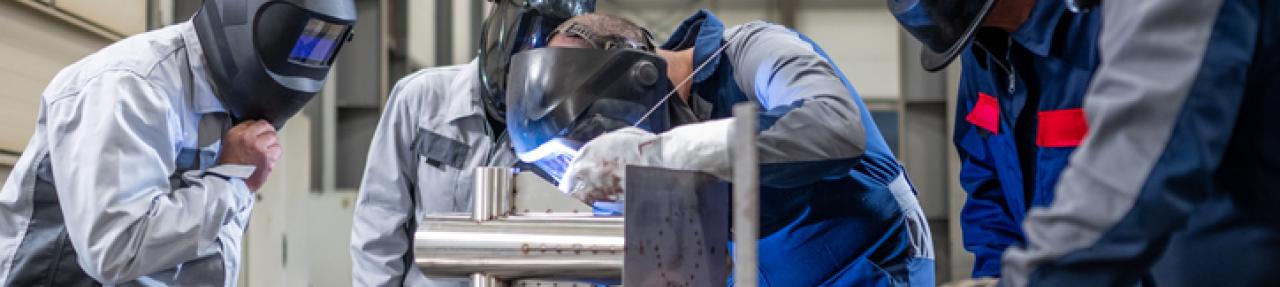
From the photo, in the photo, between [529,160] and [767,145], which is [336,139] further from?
[767,145]

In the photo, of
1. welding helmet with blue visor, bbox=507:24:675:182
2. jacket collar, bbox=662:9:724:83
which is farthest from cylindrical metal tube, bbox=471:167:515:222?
jacket collar, bbox=662:9:724:83

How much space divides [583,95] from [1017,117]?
63 cm

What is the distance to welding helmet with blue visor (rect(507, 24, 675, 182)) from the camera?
5.46 feet

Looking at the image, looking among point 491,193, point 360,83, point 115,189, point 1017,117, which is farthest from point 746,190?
point 360,83

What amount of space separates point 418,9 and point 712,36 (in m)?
3.84

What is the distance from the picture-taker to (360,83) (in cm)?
509

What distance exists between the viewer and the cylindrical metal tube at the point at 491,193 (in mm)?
1408

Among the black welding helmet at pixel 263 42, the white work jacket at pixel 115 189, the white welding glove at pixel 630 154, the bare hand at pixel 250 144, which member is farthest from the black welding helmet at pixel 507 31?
the white welding glove at pixel 630 154

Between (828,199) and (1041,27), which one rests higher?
(1041,27)

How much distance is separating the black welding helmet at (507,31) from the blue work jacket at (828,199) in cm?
63

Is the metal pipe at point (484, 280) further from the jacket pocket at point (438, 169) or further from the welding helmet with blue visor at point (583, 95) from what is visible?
the jacket pocket at point (438, 169)

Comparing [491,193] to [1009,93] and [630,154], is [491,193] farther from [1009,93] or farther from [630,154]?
[1009,93]

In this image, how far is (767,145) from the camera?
4.68ft

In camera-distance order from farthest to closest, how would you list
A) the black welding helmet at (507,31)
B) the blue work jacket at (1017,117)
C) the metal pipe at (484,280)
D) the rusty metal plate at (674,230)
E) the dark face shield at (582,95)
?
the black welding helmet at (507,31) → the dark face shield at (582,95) → the blue work jacket at (1017,117) → the metal pipe at (484,280) → the rusty metal plate at (674,230)
